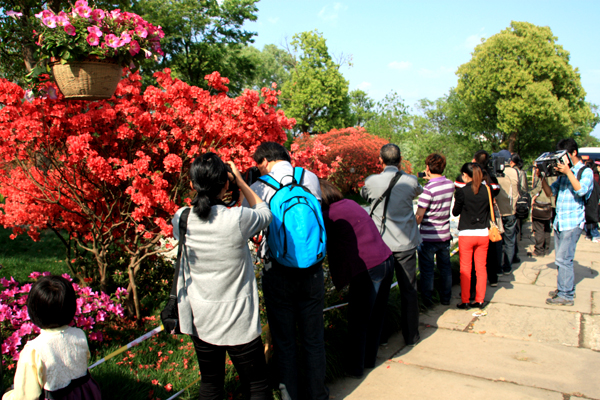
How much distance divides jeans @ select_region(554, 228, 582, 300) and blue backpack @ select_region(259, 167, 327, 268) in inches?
146

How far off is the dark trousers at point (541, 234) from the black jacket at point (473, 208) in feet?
11.2

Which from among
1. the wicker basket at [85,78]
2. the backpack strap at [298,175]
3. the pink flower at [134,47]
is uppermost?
the pink flower at [134,47]

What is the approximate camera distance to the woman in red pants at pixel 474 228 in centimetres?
505

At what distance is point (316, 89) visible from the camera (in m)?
28.9

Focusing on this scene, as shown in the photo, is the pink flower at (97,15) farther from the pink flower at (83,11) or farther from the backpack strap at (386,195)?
the backpack strap at (386,195)

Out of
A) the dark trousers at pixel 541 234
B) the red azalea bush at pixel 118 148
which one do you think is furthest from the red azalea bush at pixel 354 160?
the red azalea bush at pixel 118 148

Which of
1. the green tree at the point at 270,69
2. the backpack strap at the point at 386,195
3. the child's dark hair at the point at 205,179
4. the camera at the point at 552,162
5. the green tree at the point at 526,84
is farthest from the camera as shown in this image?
the green tree at the point at 270,69

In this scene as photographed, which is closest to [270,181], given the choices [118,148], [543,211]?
[118,148]

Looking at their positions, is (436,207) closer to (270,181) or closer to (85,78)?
(270,181)

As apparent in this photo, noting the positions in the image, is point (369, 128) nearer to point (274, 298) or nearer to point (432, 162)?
point (432, 162)

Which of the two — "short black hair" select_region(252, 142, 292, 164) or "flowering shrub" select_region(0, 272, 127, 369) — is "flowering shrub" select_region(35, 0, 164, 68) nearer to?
"short black hair" select_region(252, 142, 292, 164)

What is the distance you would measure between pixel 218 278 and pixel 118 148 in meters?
2.30

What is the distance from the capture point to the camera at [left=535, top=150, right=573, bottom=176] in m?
5.01

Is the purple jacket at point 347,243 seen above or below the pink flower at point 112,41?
below
